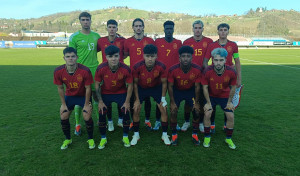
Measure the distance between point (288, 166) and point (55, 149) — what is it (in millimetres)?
3959

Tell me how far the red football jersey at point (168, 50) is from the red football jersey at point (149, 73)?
635mm

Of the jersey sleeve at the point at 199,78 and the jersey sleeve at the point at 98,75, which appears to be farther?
the jersey sleeve at the point at 199,78

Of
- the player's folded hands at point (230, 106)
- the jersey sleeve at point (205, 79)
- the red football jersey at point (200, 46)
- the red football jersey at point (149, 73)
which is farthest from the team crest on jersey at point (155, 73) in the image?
the player's folded hands at point (230, 106)

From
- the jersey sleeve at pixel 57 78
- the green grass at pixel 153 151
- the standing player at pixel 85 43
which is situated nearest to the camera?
the green grass at pixel 153 151

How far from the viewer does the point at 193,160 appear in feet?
Result: 10.7

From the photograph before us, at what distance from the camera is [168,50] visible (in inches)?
176

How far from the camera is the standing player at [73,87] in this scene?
11.9 feet

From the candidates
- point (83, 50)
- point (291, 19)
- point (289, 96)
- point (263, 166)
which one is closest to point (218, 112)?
point (263, 166)

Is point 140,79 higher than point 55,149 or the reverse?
higher

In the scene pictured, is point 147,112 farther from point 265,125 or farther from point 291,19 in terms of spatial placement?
point 291,19

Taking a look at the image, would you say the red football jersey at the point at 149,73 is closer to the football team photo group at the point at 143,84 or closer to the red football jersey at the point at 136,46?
the football team photo group at the point at 143,84

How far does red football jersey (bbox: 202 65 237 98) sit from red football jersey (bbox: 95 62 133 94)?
4.79ft

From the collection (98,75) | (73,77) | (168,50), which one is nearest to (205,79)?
(168,50)

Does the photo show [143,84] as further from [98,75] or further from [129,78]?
[98,75]
